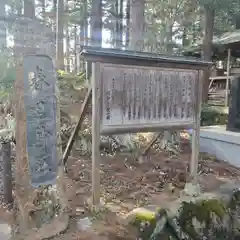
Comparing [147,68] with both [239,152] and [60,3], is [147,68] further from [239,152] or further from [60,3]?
[60,3]

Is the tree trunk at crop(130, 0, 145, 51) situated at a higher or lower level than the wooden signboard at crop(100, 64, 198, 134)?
higher

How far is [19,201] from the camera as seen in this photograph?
2916mm

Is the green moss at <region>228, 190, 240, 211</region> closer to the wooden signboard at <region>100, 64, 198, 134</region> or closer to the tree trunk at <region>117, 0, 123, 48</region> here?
the wooden signboard at <region>100, 64, 198, 134</region>

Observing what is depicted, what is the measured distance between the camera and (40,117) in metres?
2.82

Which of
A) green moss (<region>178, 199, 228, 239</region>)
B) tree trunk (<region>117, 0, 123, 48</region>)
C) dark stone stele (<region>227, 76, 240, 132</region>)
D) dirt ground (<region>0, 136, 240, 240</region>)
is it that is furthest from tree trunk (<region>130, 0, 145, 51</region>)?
tree trunk (<region>117, 0, 123, 48</region>)

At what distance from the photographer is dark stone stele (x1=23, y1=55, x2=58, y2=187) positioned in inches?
108

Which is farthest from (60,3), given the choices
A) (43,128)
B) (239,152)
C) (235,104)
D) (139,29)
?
(43,128)

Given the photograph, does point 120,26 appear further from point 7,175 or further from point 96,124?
point 7,175

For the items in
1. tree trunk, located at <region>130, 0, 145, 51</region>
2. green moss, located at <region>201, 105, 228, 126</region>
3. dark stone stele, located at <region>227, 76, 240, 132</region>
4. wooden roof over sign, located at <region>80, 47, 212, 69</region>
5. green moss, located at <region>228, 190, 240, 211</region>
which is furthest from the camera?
green moss, located at <region>201, 105, 228, 126</region>

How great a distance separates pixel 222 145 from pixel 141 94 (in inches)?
129

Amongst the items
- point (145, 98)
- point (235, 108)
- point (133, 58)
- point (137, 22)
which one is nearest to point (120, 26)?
point (137, 22)

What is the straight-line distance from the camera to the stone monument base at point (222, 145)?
20.5 ft

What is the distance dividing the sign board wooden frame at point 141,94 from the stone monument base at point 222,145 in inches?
76.4

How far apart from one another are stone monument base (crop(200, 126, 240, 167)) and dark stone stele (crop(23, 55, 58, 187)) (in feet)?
14.6
